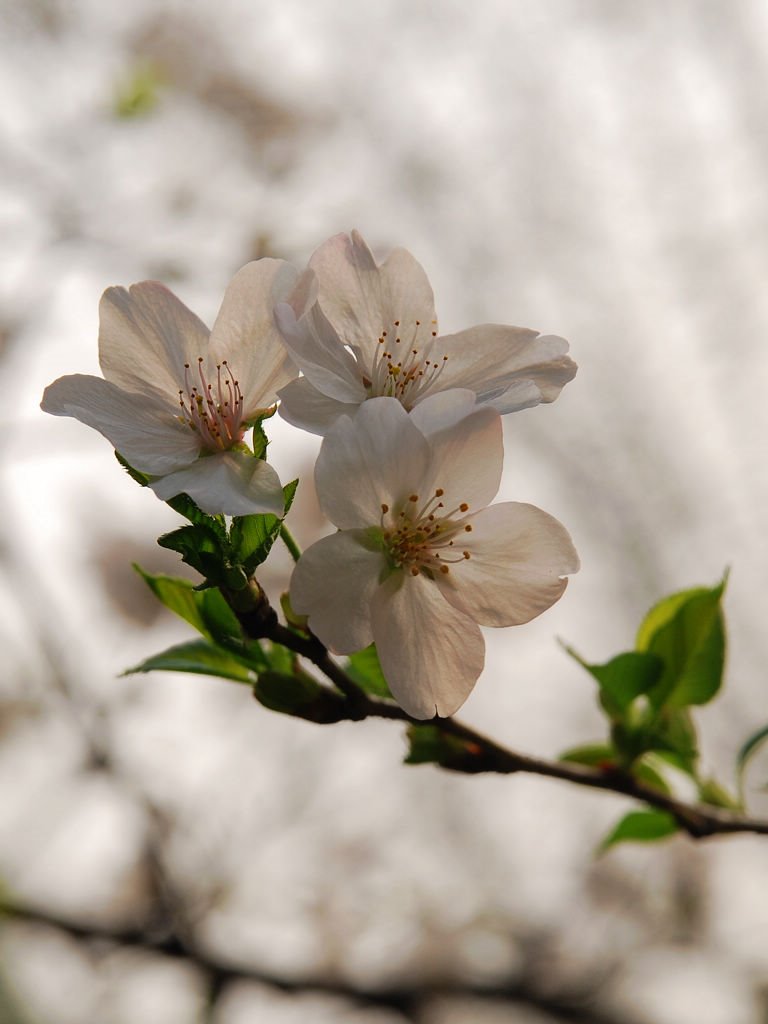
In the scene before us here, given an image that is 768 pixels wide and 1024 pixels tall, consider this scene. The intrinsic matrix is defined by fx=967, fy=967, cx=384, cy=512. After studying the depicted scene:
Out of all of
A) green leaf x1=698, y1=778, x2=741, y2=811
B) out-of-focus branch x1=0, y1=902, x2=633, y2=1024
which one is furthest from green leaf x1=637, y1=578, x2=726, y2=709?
out-of-focus branch x1=0, y1=902, x2=633, y2=1024

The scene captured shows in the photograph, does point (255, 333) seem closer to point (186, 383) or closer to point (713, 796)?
point (186, 383)

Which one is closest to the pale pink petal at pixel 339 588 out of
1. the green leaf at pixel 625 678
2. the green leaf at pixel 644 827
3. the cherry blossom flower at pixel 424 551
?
the cherry blossom flower at pixel 424 551

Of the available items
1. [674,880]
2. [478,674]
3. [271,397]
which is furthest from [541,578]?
[674,880]

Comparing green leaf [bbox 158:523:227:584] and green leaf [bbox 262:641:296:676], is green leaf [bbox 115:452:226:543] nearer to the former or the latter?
green leaf [bbox 158:523:227:584]

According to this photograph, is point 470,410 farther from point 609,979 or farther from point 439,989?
point 609,979

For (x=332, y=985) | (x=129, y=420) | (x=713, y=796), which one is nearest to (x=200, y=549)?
(x=129, y=420)

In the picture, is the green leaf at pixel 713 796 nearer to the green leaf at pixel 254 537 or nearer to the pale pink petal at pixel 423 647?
the pale pink petal at pixel 423 647
